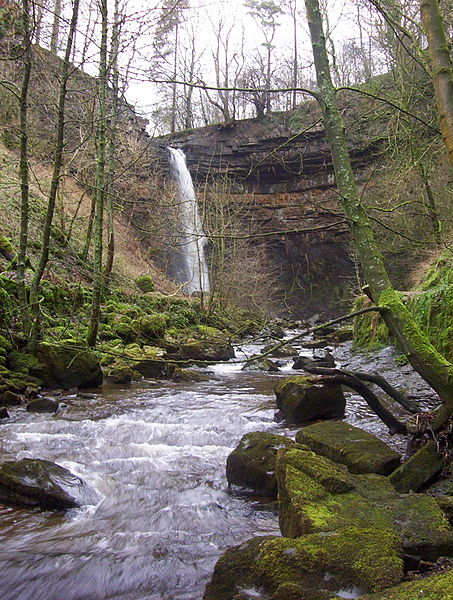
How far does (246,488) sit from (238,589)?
2227 millimetres

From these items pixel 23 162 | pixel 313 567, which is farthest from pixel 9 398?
pixel 313 567

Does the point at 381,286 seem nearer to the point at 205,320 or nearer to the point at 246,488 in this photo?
the point at 246,488

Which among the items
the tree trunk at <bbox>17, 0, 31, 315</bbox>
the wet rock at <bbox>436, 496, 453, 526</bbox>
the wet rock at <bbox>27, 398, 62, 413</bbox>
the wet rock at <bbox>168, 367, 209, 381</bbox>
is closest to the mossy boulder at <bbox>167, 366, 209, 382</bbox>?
the wet rock at <bbox>168, 367, 209, 381</bbox>

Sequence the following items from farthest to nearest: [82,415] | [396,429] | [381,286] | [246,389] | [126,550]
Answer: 1. [246,389]
2. [82,415]
3. [396,429]
4. [381,286]
5. [126,550]

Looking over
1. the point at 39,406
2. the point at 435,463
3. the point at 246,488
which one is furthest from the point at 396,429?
the point at 39,406

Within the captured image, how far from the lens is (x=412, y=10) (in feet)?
19.5

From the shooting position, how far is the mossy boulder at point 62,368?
8.73 m

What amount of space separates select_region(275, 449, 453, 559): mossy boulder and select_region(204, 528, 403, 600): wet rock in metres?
0.20

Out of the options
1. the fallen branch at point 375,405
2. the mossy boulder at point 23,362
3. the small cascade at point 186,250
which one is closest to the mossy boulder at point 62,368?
the mossy boulder at point 23,362

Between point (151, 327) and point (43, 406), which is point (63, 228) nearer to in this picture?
point (151, 327)

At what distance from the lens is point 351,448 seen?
4.39 meters

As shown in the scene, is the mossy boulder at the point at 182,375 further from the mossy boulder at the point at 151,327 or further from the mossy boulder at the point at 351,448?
the mossy boulder at the point at 351,448

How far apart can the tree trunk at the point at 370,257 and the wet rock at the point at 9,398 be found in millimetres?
5991

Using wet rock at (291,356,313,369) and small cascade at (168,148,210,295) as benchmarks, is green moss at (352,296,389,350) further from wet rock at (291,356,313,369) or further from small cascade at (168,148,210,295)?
small cascade at (168,148,210,295)
